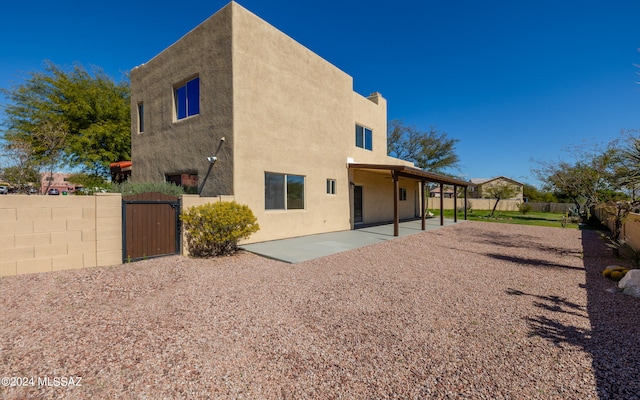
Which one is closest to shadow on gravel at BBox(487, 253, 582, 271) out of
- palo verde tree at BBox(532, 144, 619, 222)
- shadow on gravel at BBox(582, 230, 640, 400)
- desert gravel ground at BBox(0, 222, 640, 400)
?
desert gravel ground at BBox(0, 222, 640, 400)

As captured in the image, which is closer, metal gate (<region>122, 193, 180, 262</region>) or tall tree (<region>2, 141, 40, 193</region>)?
metal gate (<region>122, 193, 180, 262</region>)

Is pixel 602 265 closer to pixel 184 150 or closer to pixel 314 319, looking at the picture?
pixel 314 319

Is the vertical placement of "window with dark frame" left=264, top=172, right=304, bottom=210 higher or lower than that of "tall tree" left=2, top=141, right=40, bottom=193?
lower

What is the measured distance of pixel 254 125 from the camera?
9562mm

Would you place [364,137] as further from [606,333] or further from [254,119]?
[606,333]

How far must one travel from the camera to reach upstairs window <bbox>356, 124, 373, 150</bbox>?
1551cm

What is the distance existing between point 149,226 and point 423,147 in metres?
33.7

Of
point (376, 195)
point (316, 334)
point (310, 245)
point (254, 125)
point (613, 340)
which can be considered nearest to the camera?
point (613, 340)

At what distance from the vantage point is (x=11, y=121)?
56.5 feet

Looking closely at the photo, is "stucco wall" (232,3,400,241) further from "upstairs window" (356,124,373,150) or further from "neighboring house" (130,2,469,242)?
"upstairs window" (356,124,373,150)

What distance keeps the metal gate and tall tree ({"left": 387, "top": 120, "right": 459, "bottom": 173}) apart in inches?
1262

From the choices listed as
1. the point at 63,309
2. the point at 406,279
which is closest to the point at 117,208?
the point at 63,309

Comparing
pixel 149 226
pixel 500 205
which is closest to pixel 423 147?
pixel 500 205

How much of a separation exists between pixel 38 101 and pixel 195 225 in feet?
62.7
